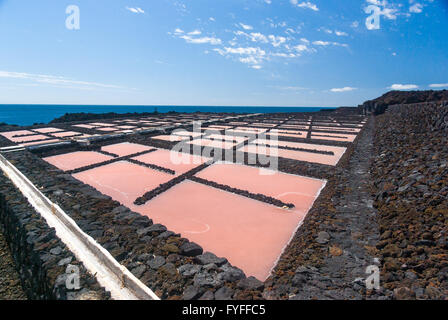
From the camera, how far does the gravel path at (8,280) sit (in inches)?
183

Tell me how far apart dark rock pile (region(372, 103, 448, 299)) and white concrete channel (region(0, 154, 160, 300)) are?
367cm

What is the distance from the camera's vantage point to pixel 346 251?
4.36 meters

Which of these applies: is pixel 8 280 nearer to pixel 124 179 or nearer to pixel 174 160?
pixel 124 179

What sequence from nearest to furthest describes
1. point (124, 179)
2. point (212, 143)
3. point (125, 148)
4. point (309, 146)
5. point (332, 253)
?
1. point (332, 253)
2. point (124, 179)
3. point (125, 148)
4. point (309, 146)
5. point (212, 143)

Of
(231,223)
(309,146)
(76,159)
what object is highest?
(309,146)

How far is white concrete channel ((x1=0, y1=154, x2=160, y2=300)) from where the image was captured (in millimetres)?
3357

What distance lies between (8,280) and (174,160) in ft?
26.9

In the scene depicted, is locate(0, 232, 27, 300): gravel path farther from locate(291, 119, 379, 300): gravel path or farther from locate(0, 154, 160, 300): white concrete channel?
locate(291, 119, 379, 300): gravel path

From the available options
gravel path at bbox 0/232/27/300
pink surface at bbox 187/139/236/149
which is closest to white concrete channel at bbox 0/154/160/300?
gravel path at bbox 0/232/27/300

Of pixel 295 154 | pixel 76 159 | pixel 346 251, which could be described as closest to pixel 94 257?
pixel 346 251

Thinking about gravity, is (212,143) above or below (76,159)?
above

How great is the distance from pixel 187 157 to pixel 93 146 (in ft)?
23.6

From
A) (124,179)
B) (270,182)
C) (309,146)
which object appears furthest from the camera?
(309,146)
